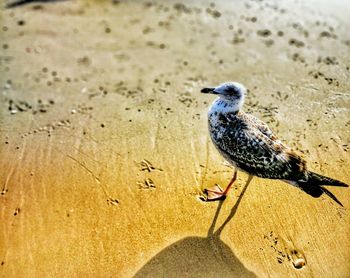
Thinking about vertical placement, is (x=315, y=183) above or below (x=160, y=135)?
above

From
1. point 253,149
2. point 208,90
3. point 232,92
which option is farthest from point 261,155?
point 208,90

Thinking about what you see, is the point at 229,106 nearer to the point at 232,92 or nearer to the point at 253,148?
the point at 232,92

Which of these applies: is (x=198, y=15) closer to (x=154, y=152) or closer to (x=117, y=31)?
(x=117, y=31)

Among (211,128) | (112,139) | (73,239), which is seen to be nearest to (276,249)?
(211,128)

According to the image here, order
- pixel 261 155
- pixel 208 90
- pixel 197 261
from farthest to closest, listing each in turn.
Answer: pixel 208 90, pixel 261 155, pixel 197 261

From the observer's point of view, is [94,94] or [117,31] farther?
[117,31]
